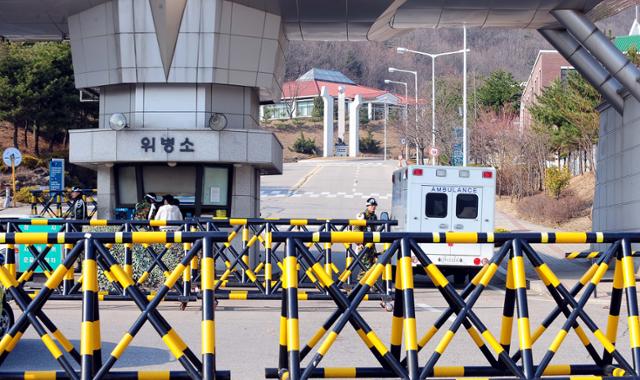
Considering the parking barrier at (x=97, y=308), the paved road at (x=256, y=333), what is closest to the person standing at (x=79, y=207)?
the paved road at (x=256, y=333)

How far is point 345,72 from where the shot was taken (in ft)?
550

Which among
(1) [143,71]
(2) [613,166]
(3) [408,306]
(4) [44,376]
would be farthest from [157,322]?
(2) [613,166]

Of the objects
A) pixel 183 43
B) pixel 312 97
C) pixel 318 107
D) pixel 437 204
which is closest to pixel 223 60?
pixel 183 43

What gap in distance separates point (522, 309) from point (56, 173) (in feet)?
84.3

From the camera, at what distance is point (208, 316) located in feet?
22.8

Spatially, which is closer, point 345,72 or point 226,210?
point 226,210

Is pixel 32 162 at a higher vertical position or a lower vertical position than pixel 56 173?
higher

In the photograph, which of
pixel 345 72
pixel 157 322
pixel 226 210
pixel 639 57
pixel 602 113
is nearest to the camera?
pixel 157 322

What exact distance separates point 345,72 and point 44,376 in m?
162

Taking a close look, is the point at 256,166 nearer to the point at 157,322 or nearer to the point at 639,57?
the point at 157,322

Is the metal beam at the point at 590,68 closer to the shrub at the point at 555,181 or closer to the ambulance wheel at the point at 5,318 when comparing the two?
the ambulance wheel at the point at 5,318

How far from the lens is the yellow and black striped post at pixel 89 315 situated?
6906 millimetres

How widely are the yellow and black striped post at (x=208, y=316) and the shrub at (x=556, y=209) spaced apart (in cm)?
3352

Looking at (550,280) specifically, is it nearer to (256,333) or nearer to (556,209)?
(256,333)
